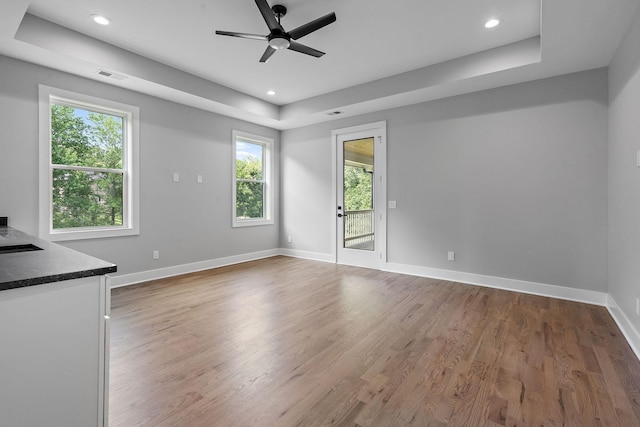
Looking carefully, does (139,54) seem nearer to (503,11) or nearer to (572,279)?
(503,11)

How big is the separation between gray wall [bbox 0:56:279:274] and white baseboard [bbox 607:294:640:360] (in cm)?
511

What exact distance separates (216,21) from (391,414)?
358 cm

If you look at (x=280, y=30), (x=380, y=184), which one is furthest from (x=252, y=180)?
(x=280, y=30)

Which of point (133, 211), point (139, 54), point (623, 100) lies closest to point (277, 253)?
point (133, 211)

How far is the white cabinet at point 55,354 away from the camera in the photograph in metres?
0.97

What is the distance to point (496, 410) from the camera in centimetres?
171

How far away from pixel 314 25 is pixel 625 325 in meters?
3.75

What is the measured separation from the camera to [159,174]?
177 inches

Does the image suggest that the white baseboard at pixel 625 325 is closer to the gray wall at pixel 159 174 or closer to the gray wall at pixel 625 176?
the gray wall at pixel 625 176

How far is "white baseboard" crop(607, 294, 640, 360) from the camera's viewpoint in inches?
92.8

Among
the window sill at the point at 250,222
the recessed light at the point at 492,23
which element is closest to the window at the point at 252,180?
the window sill at the point at 250,222

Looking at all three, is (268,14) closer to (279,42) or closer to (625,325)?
(279,42)

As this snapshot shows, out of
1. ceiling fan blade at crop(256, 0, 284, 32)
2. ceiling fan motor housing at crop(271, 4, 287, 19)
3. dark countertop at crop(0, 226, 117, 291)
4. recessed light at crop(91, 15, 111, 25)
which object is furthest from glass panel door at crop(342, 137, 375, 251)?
dark countertop at crop(0, 226, 117, 291)

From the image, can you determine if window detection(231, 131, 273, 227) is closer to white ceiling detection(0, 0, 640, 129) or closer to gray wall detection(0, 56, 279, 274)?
gray wall detection(0, 56, 279, 274)
